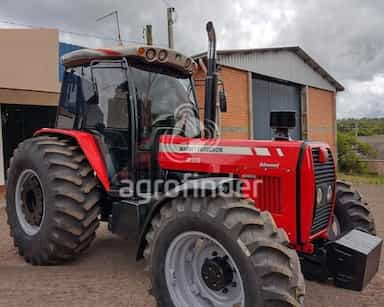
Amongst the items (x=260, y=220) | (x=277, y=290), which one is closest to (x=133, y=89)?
(x=260, y=220)

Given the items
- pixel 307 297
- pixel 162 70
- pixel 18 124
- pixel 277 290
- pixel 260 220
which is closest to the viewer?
pixel 277 290

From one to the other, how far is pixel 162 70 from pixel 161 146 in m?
0.92

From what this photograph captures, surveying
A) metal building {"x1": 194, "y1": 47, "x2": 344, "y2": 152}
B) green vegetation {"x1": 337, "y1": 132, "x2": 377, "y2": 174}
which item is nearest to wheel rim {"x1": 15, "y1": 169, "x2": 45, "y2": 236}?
metal building {"x1": 194, "y1": 47, "x2": 344, "y2": 152}

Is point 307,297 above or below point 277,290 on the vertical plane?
below

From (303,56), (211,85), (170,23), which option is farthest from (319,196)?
(303,56)

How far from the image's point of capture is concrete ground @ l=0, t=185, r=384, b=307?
3.47m

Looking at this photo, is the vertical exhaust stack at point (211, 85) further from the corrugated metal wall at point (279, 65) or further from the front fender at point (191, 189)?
the corrugated metal wall at point (279, 65)

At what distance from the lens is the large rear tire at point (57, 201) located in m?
4.09

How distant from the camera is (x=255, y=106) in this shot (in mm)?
14578

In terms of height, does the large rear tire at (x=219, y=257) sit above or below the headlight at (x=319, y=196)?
below

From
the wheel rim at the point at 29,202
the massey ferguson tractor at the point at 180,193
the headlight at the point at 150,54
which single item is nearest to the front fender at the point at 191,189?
the massey ferguson tractor at the point at 180,193

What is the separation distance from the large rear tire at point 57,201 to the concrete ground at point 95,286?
22 centimetres

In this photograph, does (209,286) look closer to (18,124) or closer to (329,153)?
(329,153)

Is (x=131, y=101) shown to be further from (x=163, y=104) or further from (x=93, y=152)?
(x=93, y=152)
